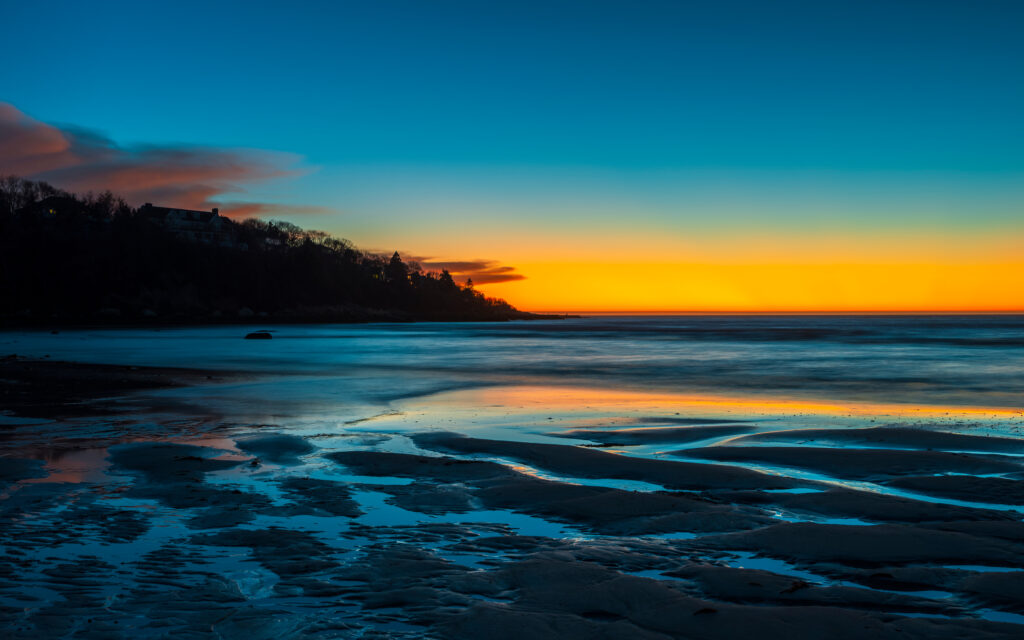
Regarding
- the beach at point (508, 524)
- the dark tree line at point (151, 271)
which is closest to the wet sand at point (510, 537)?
the beach at point (508, 524)

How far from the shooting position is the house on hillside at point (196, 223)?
130250mm

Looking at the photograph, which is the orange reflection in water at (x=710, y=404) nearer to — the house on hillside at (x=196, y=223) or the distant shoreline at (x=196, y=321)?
the distant shoreline at (x=196, y=321)

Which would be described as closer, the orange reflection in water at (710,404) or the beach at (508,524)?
the beach at (508,524)

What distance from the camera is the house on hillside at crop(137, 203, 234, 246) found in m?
130

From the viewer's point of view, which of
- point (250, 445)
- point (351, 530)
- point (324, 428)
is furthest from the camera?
point (324, 428)

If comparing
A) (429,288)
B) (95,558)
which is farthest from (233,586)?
(429,288)

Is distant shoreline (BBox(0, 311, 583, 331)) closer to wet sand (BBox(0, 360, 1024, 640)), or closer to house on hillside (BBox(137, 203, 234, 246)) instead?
house on hillside (BBox(137, 203, 234, 246))

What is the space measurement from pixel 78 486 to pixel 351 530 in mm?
3062

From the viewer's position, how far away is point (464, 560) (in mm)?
4305

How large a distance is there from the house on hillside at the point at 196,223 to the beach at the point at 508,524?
131 m

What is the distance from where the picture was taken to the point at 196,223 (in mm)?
136875

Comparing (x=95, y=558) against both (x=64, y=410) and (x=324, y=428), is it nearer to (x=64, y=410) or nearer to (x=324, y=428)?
(x=324, y=428)

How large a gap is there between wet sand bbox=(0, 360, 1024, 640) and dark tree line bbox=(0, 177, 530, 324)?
83.0 metres

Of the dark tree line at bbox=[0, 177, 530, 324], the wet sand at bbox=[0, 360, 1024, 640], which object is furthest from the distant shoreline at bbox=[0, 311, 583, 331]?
the wet sand at bbox=[0, 360, 1024, 640]
